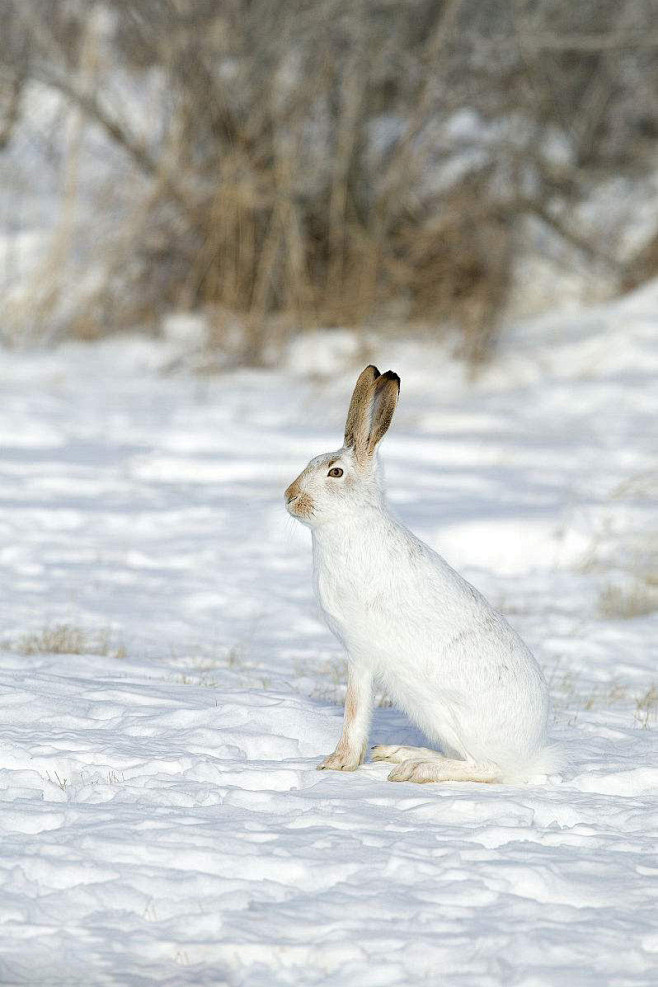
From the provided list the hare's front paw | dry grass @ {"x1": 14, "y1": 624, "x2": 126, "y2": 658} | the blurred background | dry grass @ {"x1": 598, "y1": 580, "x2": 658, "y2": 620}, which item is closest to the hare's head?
the hare's front paw

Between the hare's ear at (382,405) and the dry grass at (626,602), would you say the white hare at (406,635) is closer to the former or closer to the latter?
the hare's ear at (382,405)

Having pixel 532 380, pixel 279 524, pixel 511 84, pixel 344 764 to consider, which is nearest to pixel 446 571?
pixel 344 764

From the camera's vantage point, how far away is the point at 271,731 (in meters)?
3.98

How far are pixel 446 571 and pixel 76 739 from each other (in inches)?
45.7

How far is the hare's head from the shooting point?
3564 mm

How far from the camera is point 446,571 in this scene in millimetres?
3711

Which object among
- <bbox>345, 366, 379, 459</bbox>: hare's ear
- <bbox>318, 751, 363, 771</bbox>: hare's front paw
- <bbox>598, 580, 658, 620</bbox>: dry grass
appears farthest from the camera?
<bbox>598, 580, 658, 620</bbox>: dry grass

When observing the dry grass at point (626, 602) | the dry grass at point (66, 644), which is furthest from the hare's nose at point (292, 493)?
the dry grass at point (626, 602)

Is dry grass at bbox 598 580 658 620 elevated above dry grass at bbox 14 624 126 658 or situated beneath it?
elevated above

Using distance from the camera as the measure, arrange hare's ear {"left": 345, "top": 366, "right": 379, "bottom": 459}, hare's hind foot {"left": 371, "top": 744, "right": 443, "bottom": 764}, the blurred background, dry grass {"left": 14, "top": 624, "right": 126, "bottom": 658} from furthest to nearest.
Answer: the blurred background < dry grass {"left": 14, "top": 624, "right": 126, "bottom": 658} < hare's hind foot {"left": 371, "top": 744, "right": 443, "bottom": 764} < hare's ear {"left": 345, "top": 366, "right": 379, "bottom": 459}

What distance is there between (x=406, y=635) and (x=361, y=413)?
63cm

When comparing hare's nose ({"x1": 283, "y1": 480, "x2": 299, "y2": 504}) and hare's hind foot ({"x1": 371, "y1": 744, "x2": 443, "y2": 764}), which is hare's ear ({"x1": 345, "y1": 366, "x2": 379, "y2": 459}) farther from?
hare's hind foot ({"x1": 371, "y1": 744, "x2": 443, "y2": 764})

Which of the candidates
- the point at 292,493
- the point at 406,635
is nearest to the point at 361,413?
the point at 292,493

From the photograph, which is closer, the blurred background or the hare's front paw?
the hare's front paw
